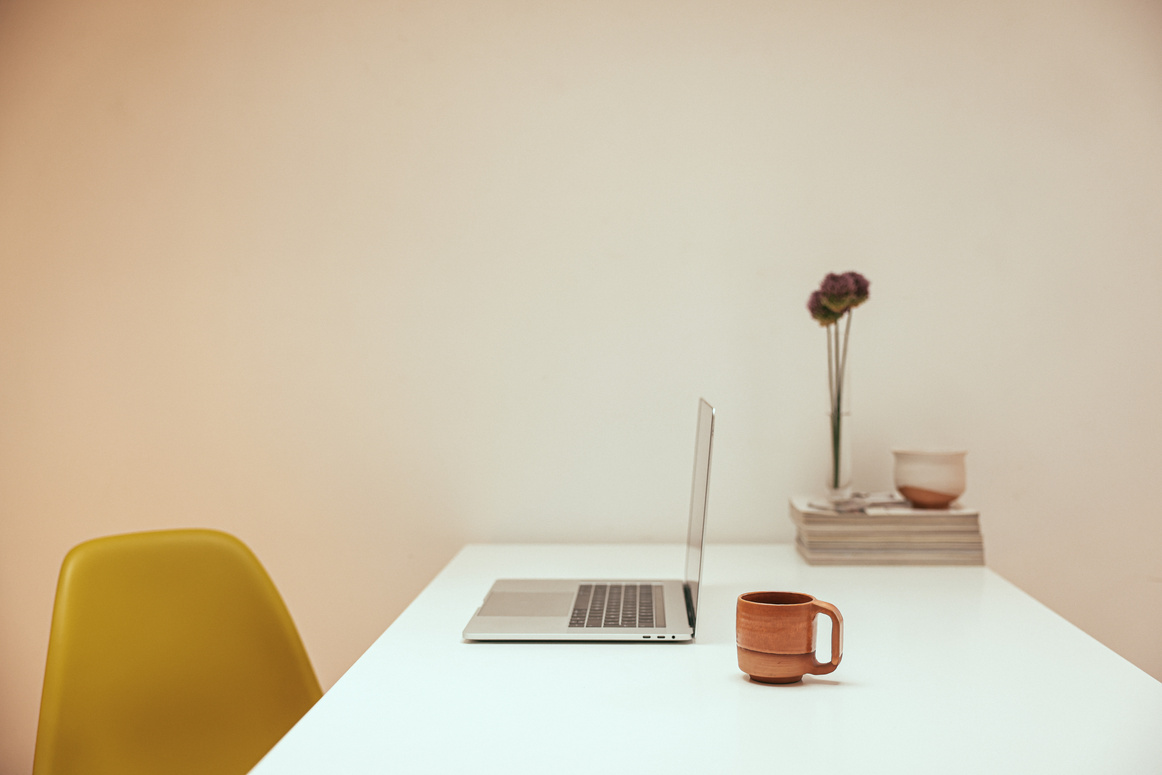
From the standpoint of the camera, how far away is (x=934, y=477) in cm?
156

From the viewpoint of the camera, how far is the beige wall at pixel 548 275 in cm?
179

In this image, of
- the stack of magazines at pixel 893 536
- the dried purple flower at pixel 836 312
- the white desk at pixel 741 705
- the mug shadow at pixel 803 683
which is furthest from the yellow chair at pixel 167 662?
the dried purple flower at pixel 836 312

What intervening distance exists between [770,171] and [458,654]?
124 centimetres

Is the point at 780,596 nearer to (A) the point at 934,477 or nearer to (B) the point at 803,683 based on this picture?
(B) the point at 803,683

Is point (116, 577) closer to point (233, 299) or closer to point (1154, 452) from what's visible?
point (233, 299)

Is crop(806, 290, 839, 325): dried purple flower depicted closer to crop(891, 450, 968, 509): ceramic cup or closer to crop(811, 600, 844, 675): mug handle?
crop(891, 450, 968, 509): ceramic cup

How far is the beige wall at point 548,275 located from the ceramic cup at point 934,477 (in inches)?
9.2

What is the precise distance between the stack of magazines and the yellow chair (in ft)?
3.06

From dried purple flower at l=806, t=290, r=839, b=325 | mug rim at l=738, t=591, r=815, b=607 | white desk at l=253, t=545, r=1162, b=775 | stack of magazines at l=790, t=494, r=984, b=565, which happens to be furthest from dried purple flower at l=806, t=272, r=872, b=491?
mug rim at l=738, t=591, r=815, b=607

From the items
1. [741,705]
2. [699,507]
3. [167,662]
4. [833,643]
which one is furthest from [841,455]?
[167,662]

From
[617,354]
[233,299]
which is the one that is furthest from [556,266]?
[233,299]

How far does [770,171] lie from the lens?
71.6 inches

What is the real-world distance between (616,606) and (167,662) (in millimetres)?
685

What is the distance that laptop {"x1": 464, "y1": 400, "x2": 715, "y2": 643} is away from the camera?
113cm
